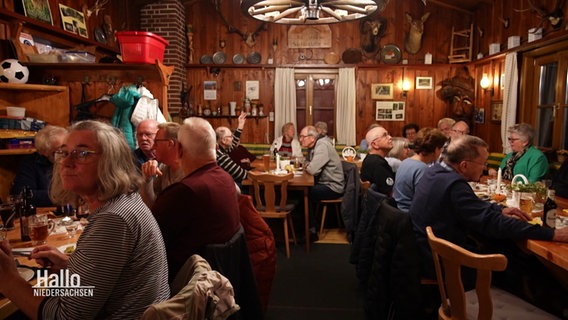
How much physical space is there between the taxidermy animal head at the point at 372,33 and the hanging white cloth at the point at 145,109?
202 inches

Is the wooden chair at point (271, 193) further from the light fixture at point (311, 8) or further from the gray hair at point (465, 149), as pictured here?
the gray hair at point (465, 149)

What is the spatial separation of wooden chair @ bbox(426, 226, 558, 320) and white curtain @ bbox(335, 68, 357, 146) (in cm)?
574

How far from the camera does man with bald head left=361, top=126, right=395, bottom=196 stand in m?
3.51

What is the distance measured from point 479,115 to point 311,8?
537 cm

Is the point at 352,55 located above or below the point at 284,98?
above

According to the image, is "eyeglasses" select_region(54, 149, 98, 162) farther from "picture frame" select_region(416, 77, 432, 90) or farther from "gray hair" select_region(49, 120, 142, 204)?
"picture frame" select_region(416, 77, 432, 90)

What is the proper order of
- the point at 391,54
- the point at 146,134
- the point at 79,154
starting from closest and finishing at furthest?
the point at 79,154, the point at 146,134, the point at 391,54

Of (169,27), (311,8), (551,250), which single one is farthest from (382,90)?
(551,250)

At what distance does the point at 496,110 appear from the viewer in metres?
6.49

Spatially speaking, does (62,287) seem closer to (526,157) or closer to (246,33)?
(526,157)

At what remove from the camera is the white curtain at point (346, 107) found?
769 cm

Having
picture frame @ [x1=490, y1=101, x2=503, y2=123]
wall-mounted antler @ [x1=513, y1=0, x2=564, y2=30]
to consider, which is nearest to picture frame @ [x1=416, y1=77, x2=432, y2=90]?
picture frame @ [x1=490, y1=101, x2=503, y2=123]

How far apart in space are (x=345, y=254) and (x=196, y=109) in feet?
15.7

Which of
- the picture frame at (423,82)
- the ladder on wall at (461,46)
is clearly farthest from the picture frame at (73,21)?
the ladder on wall at (461,46)
